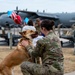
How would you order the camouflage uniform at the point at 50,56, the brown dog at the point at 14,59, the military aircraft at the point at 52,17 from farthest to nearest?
the military aircraft at the point at 52,17 < the brown dog at the point at 14,59 < the camouflage uniform at the point at 50,56

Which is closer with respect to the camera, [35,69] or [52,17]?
[35,69]

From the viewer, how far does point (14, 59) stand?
6.86 metres

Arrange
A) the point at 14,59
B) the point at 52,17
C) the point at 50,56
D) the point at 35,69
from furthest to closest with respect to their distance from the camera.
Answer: the point at 52,17, the point at 14,59, the point at 35,69, the point at 50,56

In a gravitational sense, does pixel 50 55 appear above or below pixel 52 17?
above

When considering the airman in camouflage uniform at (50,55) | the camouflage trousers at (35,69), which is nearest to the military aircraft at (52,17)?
the camouflage trousers at (35,69)

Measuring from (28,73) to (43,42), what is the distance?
0.75 m

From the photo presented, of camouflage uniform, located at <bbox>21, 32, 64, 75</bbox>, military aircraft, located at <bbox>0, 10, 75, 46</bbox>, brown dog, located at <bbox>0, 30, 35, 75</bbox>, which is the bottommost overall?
military aircraft, located at <bbox>0, 10, 75, 46</bbox>

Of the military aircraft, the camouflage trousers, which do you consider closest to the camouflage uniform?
the camouflage trousers

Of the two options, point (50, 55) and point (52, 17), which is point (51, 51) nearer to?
point (50, 55)

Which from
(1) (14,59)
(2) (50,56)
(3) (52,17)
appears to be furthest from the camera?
(3) (52,17)

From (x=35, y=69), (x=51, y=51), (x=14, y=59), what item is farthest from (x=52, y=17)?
(x=51, y=51)

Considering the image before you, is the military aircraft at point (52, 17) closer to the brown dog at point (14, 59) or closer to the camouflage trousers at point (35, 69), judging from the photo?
the brown dog at point (14, 59)

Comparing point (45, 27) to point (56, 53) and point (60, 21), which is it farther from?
point (60, 21)

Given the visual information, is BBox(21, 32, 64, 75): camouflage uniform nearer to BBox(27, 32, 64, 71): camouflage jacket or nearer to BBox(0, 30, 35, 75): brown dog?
BBox(27, 32, 64, 71): camouflage jacket
